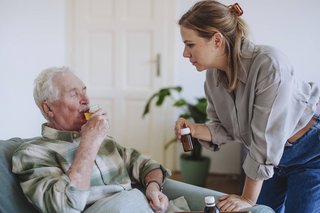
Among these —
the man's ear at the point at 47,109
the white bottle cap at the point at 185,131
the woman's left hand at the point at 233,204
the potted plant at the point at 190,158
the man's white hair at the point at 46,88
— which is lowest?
the potted plant at the point at 190,158

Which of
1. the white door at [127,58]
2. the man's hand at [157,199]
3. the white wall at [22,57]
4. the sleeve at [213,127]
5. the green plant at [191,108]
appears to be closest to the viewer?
the man's hand at [157,199]

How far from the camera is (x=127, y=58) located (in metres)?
4.23

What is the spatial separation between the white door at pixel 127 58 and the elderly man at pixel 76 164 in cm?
222

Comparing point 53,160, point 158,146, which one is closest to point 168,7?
point 158,146

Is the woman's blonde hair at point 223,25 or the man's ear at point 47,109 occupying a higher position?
the woman's blonde hair at point 223,25

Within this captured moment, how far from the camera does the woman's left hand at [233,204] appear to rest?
1641 mm

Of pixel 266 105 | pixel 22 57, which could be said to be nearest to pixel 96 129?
pixel 266 105

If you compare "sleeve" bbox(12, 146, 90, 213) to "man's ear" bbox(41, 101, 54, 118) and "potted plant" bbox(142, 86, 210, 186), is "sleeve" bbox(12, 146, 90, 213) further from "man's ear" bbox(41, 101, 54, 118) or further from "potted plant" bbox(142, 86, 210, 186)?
"potted plant" bbox(142, 86, 210, 186)

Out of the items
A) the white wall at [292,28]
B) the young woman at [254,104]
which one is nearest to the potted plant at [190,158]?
the white wall at [292,28]

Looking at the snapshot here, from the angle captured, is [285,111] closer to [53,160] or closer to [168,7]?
[53,160]

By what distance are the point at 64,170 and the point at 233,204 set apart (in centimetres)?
64

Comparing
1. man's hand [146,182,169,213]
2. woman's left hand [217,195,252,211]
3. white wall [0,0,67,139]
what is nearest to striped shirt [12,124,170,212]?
man's hand [146,182,169,213]

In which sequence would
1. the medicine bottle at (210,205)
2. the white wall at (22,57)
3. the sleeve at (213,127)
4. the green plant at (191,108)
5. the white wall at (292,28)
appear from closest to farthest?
the medicine bottle at (210,205)
the sleeve at (213,127)
the white wall at (22,57)
the green plant at (191,108)
the white wall at (292,28)

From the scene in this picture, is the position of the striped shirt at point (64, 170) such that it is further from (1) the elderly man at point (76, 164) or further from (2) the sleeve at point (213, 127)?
(2) the sleeve at point (213, 127)
